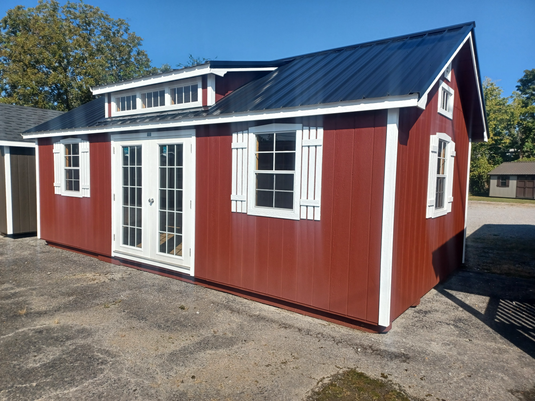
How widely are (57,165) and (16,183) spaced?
2.39 m

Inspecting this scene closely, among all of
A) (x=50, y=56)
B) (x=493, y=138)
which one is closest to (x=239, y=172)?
(x=50, y=56)

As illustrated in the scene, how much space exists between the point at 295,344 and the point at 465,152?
581 cm

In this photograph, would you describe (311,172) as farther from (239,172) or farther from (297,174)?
(239,172)

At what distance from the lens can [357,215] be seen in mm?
4238

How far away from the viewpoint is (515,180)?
3056 centimetres

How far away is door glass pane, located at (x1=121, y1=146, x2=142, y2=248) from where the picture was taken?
6617mm

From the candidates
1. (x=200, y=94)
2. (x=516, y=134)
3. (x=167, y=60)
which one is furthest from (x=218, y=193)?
(x=516, y=134)

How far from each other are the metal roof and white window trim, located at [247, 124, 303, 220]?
0.88 feet

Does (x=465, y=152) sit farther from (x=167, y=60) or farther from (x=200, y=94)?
(x=167, y=60)

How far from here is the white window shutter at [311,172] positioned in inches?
177

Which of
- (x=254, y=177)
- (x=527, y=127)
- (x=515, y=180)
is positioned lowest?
(x=515, y=180)

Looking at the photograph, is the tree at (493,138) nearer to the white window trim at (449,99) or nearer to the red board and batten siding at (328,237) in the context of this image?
the white window trim at (449,99)

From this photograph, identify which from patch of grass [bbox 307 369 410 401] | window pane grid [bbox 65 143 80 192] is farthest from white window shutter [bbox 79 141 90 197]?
patch of grass [bbox 307 369 410 401]

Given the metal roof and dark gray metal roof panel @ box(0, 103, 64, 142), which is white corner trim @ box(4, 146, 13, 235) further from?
the metal roof
